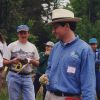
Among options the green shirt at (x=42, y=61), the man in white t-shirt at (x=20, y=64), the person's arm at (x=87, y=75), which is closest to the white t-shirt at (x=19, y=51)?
the man in white t-shirt at (x=20, y=64)

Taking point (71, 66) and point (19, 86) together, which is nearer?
point (71, 66)

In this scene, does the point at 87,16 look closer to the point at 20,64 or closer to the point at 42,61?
the point at 42,61

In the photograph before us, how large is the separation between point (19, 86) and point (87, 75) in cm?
413

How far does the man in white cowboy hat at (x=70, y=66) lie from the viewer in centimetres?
557

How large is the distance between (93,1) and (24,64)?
25752 mm

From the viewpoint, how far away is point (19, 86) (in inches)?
376

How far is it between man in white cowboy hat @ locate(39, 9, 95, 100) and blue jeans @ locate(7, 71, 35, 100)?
355 centimetres

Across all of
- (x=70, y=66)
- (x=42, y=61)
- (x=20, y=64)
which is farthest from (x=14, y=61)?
(x=70, y=66)

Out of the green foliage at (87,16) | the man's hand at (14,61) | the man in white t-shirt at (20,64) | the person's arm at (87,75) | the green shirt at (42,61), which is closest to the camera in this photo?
the person's arm at (87,75)

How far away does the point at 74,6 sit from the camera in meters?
34.3

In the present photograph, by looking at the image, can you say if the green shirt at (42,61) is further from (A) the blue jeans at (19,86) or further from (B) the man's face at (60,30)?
(B) the man's face at (60,30)

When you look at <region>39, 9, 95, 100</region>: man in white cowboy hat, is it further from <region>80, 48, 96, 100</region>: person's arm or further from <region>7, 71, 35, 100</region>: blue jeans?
<region>7, 71, 35, 100</region>: blue jeans

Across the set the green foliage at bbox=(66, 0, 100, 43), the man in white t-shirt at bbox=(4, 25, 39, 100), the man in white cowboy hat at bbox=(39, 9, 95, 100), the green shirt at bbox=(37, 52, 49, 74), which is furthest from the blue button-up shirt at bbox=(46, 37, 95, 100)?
the green foliage at bbox=(66, 0, 100, 43)

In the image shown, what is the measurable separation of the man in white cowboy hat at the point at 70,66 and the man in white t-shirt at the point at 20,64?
11.2 feet
